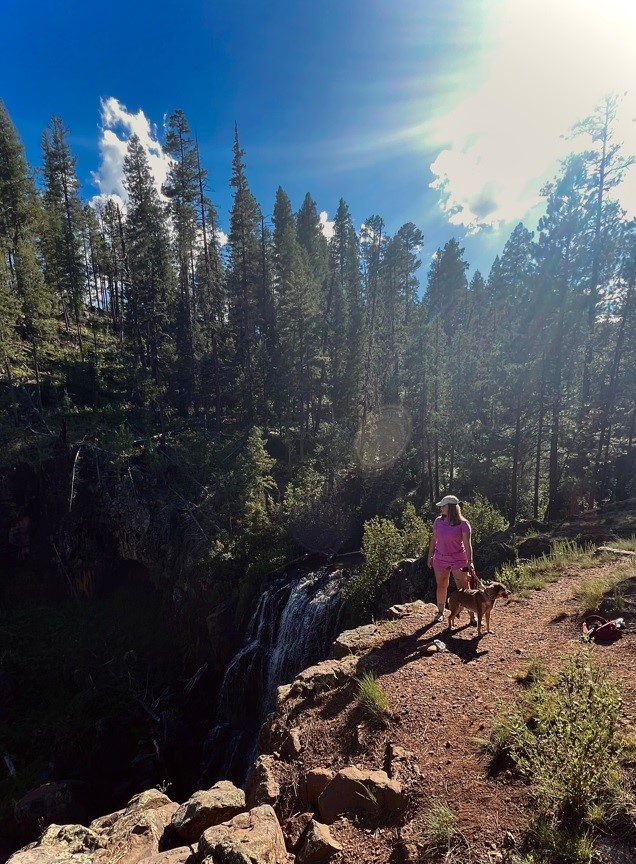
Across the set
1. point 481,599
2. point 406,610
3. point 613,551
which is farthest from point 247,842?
point 613,551

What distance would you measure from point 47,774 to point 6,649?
715 centimetres

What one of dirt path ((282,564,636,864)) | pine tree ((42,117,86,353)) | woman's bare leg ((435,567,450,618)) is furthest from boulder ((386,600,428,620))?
pine tree ((42,117,86,353))

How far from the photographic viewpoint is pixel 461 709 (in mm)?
4590

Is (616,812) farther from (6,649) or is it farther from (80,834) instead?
(6,649)

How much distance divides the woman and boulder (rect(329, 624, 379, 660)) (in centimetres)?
146

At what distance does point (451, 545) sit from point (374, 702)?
256 centimetres

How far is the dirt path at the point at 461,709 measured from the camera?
3.24 m

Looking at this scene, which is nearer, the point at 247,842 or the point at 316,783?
the point at 247,842

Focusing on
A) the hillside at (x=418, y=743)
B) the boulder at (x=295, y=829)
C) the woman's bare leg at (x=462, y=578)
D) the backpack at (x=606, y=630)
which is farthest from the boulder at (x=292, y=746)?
the backpack at (x=606, y=630)

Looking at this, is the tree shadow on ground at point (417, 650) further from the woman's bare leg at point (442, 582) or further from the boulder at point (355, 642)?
the woman's bare leg at point (442, 582)

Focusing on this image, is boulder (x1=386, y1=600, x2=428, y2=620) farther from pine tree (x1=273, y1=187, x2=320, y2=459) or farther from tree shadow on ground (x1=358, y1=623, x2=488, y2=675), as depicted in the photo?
pine tree (x1=273, y1=187, x2=320, y2=459)

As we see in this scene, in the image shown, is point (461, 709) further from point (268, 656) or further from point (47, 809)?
point (47, 809)

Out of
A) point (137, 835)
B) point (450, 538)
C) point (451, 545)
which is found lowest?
point (137, 835)

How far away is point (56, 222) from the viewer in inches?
1348
